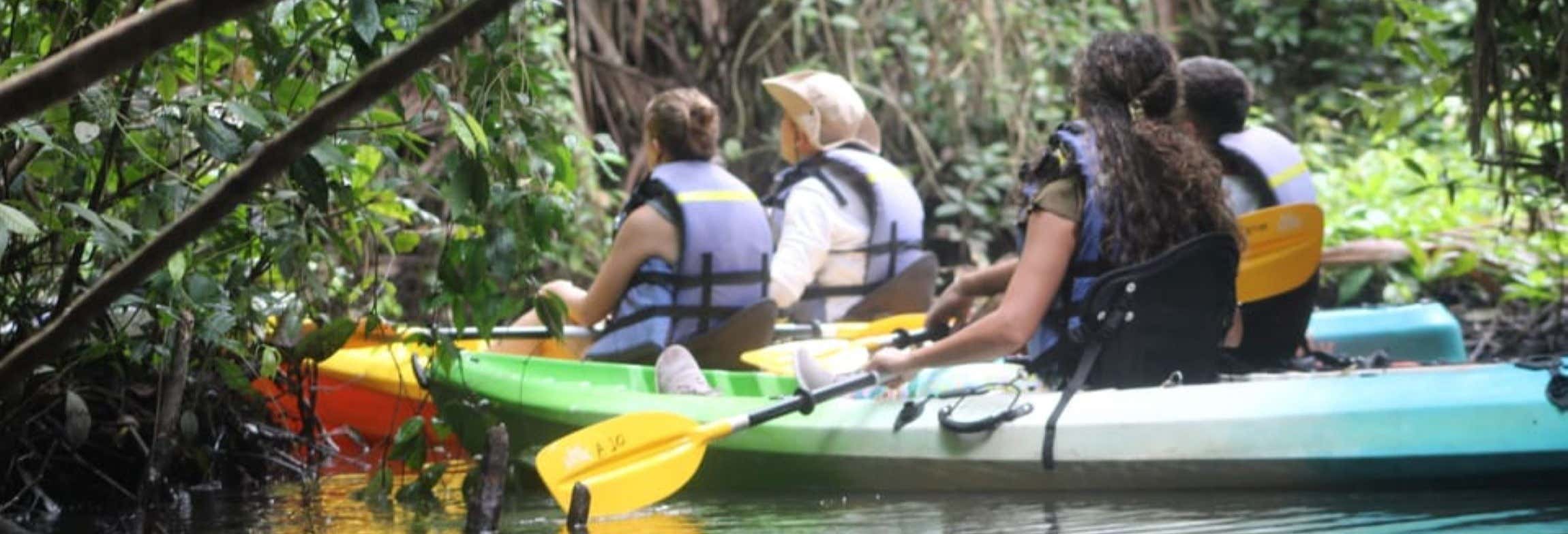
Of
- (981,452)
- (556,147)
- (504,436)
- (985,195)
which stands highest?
(556,147)

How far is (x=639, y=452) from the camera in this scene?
190 inches

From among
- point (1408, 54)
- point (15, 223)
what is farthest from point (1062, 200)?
point (15, 223)

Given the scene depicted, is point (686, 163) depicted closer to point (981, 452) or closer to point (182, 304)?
point (981, 452)

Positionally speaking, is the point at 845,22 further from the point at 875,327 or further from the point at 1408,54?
the point at 1408,54

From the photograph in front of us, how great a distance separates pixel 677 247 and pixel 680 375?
0.78 metres

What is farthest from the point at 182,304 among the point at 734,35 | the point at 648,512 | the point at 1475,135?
the point at 734,35

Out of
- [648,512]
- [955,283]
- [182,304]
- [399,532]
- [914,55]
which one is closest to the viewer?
[182,304]

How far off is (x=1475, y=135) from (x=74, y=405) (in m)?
3.03

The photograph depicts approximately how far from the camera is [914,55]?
1096 centimetres

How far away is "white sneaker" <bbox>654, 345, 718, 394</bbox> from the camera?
18.2 ft

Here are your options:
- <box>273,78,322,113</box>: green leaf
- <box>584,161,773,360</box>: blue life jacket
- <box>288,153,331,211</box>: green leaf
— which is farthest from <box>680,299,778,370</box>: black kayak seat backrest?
<box>288,153,331,211</box>: green leaf

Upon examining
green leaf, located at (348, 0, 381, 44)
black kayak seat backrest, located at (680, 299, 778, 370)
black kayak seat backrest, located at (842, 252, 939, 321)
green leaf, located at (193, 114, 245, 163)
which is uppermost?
green leaf, located at (348, 0, 381, 44)

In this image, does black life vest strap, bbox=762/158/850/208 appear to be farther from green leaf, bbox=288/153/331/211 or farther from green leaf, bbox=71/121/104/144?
green leaf, bbox=288/153/331/211

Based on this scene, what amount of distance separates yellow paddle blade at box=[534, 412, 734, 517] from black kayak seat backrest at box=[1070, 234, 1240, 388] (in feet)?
2.83
